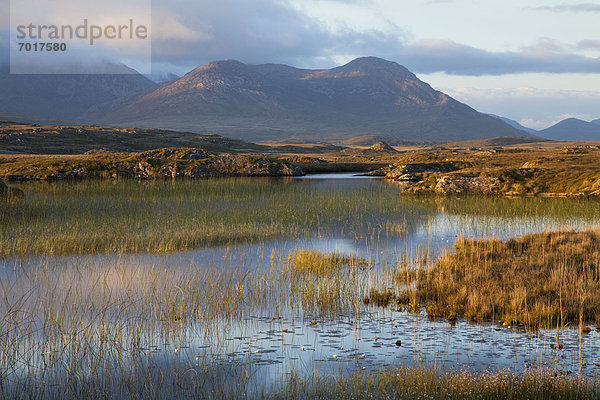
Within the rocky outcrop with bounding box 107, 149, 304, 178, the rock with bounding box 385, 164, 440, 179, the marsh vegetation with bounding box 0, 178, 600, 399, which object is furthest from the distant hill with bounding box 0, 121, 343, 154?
the marsh vegetation with bounding box 0, 178, 600, 399

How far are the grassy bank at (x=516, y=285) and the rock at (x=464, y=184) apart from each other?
24639 mm

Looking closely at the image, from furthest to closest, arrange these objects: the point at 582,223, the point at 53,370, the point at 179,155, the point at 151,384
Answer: the point at 179,155, the point at 582,223, the point at 53,370, the point at 151,384

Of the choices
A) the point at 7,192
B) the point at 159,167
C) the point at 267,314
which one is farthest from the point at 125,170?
the point at 267,314

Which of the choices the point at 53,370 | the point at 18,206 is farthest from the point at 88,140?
the point at 53,370

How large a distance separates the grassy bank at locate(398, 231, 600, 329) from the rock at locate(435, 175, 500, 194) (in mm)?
24639

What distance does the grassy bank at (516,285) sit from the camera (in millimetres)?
11883

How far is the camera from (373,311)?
12.7 metres

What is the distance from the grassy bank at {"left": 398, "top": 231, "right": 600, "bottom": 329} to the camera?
39.0 ft

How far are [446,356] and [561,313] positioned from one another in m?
3.11

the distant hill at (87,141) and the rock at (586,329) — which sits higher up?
the distant hill at (87,141)

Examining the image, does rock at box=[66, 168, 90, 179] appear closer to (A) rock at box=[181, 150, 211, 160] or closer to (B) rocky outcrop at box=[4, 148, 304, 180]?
(B) rocky outcrop at box=[4, 148, 304, 180]

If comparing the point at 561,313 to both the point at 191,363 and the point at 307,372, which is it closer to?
the point at 307,372

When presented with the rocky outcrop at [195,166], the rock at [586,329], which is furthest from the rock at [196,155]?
the rock at [586,329]

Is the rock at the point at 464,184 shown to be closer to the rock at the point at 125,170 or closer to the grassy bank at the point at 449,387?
the rock at the point at 125,170
